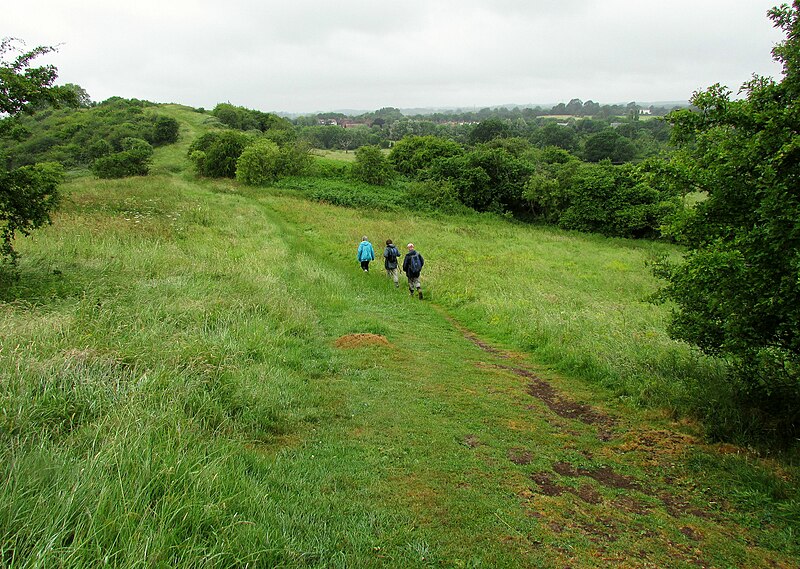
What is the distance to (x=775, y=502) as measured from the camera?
4.38 meters

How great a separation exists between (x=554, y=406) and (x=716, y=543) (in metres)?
3.11

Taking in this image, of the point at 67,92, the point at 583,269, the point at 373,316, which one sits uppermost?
the point at 67,92

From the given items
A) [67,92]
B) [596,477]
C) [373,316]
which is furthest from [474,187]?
[596,477]

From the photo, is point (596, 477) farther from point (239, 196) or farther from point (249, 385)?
point (239, 196)

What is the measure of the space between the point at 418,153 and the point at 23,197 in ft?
169

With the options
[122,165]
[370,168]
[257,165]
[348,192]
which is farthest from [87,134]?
[348,192]

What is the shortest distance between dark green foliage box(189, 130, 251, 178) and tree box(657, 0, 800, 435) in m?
46.8

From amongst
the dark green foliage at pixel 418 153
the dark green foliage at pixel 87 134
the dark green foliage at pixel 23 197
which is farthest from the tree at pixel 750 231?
the dark green foliage at pixel 87 134

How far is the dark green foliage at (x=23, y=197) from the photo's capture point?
8.40 meters

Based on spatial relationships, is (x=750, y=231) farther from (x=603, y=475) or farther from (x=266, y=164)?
(x=266, y=164)

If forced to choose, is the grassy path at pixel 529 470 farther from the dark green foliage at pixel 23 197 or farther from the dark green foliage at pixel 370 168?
the dark green foliage at pixel 370 168

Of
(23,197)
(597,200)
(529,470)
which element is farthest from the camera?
(597,200)

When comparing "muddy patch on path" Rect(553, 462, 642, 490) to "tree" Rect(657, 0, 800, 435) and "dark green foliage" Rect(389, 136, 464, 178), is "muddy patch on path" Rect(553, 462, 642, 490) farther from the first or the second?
"dark green foliage" Rect(389, 136, 464, 178)

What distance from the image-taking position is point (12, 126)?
837cm
